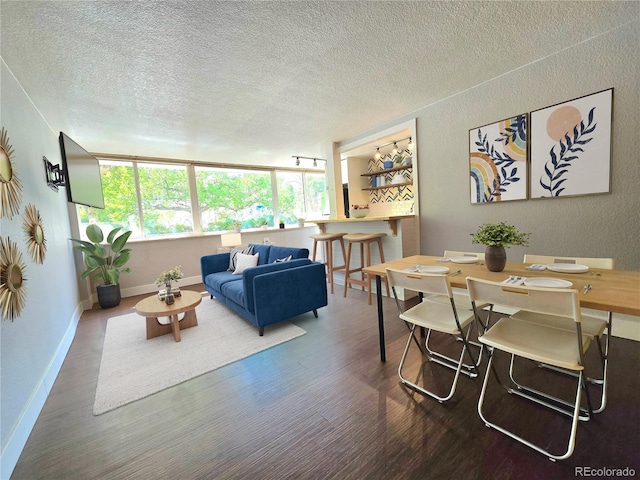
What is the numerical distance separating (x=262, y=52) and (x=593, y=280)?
2.74 m

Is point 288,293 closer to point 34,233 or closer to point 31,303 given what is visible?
point 31,303

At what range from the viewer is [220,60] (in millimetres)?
2205

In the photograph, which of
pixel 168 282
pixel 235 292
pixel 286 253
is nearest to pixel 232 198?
pixel 286 253

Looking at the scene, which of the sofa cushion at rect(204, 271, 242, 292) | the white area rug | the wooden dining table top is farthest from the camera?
the sofa cushion at rect(204, 271, 242, 292)

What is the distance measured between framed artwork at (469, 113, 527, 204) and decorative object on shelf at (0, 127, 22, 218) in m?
4.17

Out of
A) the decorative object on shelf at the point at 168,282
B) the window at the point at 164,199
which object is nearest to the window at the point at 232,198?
the window at the point at 164,199

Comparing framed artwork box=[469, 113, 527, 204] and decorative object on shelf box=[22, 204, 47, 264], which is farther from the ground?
framed artwork box=[469, 113, 527, 204]

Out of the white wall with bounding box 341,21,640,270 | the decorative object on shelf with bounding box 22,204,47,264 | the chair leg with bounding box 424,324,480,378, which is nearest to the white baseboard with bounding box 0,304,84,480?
the decorative object on shelf with bounding box 22,204,47,264

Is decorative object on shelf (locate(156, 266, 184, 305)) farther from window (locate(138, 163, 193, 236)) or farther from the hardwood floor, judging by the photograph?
window (locate(138, 163, 193, 236))

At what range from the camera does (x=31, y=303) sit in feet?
6.59

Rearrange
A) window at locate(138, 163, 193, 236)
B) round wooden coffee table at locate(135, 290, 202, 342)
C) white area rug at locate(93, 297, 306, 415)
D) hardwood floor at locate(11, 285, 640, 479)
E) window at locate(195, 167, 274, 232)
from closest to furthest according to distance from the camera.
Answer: hardwood floor at locate(11, 285, 640, 479)
white area rug at locate(93, 297, 306, 415)
round wooden coffee table at locate(135, 290, 202, 342)
window at locate(138, 163, 193, 236)
window at locate(195, 167, 274, 232)

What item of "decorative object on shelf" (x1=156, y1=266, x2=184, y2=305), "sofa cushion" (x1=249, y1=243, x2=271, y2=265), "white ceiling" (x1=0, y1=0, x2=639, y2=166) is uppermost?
"white ceiling" (x1=0, y1=0, x2=639, y2=166)

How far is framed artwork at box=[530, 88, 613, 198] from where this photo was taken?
2.33m

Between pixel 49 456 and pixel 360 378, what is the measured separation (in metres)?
1.92
